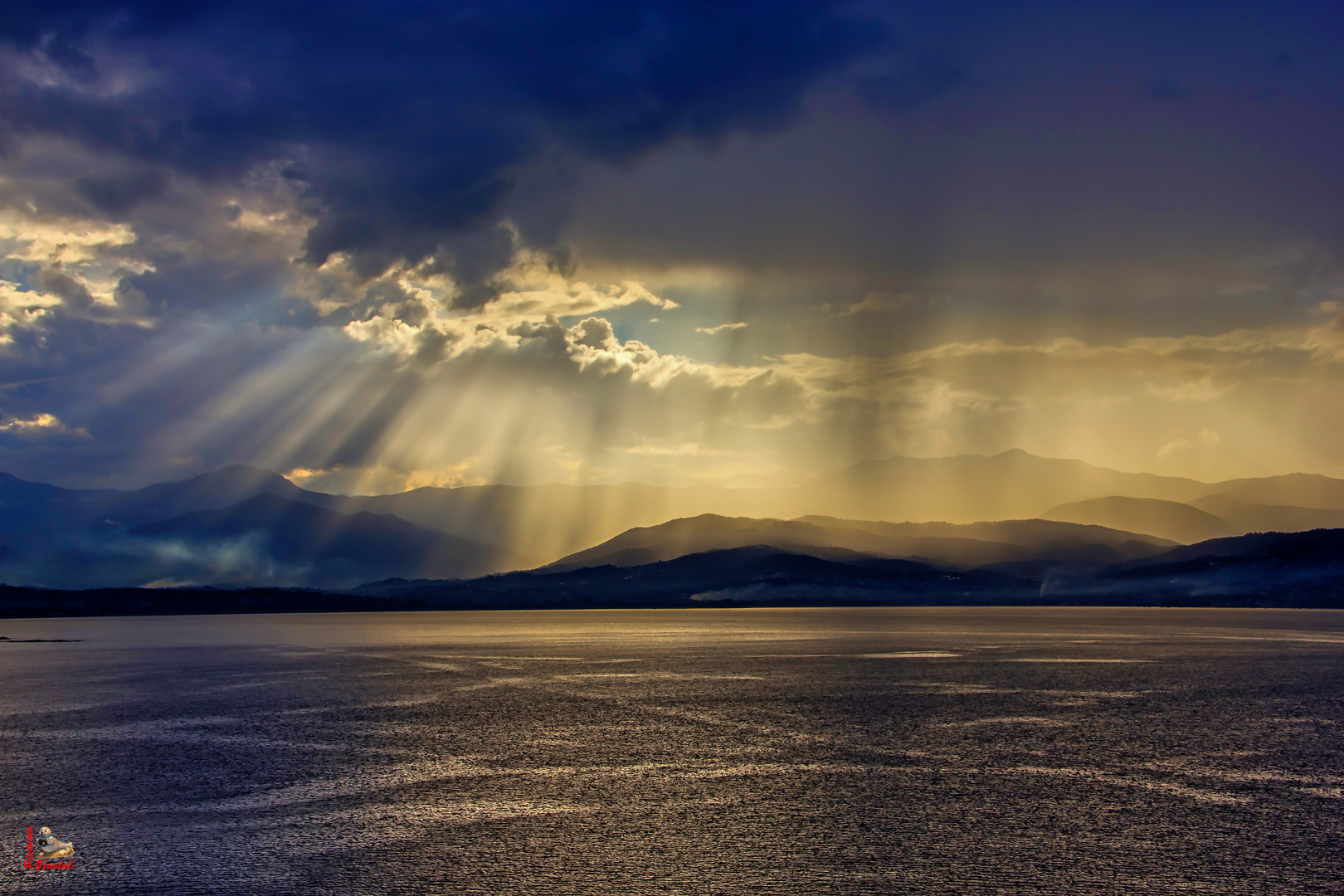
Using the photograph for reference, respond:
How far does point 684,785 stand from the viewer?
1909cm

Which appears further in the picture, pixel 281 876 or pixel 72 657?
pixel 72 657

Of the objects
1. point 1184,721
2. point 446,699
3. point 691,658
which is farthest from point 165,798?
point 691,658

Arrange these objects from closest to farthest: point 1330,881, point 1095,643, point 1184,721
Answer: point 1330,881, point 1184,721, point 1095,643

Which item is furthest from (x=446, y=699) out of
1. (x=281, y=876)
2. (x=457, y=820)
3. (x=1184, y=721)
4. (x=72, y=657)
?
(x=72, y=657)

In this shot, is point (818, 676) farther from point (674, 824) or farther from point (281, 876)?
point (281, 876)

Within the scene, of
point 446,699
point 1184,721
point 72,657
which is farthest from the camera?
point 72,657

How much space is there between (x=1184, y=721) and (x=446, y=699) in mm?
24611

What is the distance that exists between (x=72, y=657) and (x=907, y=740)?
6268 cm

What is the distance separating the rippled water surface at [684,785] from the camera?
13438 mm

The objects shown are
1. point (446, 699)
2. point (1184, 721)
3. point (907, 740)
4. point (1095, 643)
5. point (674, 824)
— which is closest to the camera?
point (674, 824)

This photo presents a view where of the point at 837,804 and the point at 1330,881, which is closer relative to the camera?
the point at 1330,881

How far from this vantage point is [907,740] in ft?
80.8

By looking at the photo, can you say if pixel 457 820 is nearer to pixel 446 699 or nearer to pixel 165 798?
pixel 165 798

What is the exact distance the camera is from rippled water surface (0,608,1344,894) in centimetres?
1344
